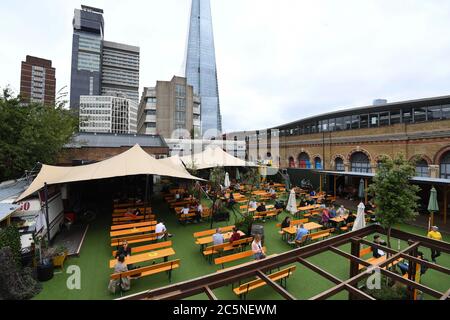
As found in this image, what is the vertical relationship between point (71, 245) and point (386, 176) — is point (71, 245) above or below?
below

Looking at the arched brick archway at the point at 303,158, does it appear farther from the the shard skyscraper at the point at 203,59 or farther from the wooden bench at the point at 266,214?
the the shard skyscraper at the point at 203,59

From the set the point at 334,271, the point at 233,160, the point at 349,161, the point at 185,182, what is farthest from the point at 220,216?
the point at 349,161

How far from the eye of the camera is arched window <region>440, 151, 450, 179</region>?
51.4ft

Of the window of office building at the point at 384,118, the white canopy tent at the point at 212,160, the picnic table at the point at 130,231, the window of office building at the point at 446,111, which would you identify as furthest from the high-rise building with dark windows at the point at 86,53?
the window of office building at the point at 446,111

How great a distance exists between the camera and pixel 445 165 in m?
15.9

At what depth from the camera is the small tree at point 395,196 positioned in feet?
24.1

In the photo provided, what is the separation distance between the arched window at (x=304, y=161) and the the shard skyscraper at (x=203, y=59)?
69772 millimetres

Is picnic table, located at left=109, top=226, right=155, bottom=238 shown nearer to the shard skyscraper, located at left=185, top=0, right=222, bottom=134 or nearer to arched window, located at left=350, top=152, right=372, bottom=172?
arched window, located at left=350, top=152, right=372, bottom=172

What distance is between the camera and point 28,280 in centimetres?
636

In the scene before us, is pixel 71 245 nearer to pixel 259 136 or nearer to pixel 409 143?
pixel 409 143

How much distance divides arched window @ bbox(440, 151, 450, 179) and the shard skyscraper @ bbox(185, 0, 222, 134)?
275 ft

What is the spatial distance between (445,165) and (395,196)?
1290cm

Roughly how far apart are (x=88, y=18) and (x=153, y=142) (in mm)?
137753
